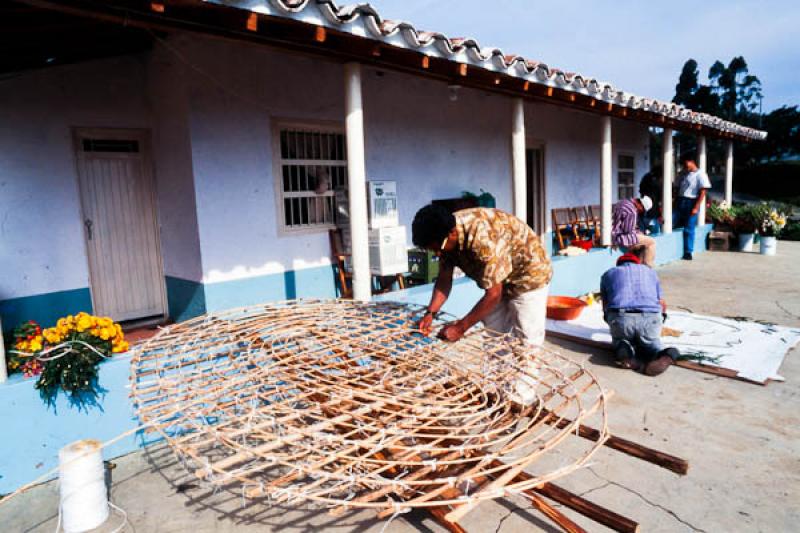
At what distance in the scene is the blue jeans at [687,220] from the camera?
32.9 ft

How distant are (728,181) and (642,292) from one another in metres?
11.6

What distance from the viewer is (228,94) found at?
502 cm

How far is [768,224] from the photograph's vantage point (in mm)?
10969

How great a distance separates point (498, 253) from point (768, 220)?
36.4 feet

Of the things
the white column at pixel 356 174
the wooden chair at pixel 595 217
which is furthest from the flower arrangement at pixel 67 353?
the wooden chair at pixel 595 217

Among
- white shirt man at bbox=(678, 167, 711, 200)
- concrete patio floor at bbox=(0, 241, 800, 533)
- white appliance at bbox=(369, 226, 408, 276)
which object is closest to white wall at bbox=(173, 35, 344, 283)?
white appliance at bbox=(369, 226, 408, 276)

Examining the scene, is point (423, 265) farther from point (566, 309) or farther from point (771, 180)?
point (771, 180)

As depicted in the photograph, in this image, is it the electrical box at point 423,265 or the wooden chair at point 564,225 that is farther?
the wooden chair at point 564,225

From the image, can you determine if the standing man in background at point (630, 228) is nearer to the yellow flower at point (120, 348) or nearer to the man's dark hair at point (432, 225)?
the man's dark hair at point (432, 225)

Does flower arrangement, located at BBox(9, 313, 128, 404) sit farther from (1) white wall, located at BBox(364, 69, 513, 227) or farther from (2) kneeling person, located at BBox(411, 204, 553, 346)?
(1) white wall, located at BBox(364, 69, 513, 227)

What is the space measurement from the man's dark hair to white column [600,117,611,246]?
570 centimetres

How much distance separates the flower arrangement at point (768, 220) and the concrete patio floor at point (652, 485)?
8337 millimetres

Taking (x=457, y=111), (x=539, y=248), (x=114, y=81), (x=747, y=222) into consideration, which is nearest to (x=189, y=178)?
(x=114, y=81)

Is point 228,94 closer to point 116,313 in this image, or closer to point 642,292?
point 116,313
